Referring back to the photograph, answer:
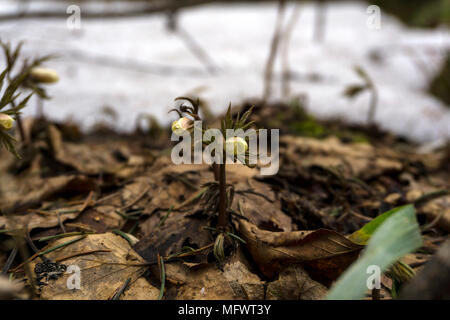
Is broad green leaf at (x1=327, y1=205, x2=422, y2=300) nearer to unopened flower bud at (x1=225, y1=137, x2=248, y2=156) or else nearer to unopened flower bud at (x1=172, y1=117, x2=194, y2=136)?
unopened flower bud at (x1=225, y1=137, x2=248, y2=156)

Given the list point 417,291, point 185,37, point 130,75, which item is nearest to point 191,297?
point 417,291

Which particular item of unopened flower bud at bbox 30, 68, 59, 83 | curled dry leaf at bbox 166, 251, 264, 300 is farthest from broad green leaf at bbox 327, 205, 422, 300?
unopened flower bud at bbox 30, 68, 59, 83

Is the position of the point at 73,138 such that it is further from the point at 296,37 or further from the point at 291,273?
the point at 296,37

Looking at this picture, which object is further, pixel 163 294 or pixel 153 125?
pixel 153 125

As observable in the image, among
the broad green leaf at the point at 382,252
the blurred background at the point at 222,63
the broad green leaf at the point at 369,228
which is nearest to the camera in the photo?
the broad green leaf at the point at 382,252

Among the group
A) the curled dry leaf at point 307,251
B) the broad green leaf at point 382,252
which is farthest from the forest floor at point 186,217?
the broad green leaf at point 382,252

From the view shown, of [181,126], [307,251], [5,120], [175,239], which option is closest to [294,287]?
[307,251]

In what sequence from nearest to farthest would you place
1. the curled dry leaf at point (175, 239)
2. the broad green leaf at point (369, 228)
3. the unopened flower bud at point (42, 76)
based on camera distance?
the broad green leaf at point (369, 228), the curled dry leaf at point (175, 239), the unopened flower bud at point (42, 76)

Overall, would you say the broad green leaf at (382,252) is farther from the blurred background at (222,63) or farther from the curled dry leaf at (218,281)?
the blurred background at (222,63)
